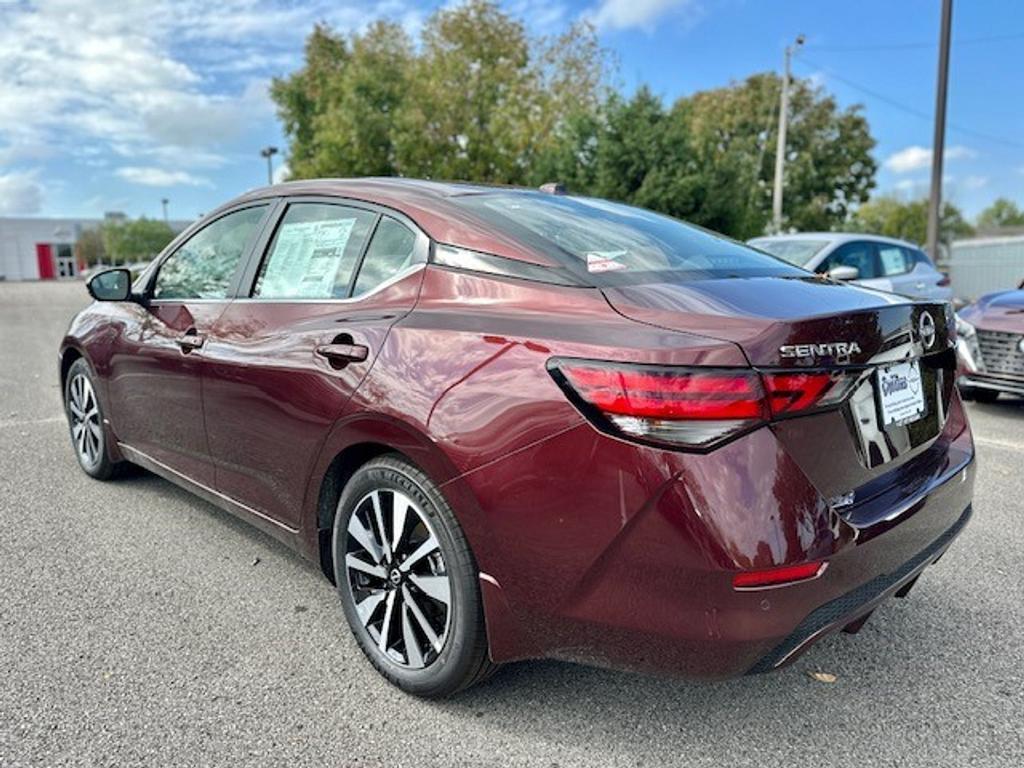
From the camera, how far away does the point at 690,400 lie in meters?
1.79

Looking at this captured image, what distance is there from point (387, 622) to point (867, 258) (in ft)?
29.1

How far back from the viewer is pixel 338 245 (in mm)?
2809

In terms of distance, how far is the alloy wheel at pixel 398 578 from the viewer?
89.4 inches

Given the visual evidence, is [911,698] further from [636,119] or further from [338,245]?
[636,119]

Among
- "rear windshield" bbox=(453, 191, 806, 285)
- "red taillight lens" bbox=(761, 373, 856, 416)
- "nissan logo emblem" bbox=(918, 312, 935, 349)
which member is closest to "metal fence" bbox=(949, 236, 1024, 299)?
"rear windshield" bbox=(453, 191, 806, 285)

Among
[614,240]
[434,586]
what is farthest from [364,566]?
[614,240]

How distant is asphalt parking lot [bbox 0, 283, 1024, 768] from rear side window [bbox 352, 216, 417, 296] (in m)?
1.27

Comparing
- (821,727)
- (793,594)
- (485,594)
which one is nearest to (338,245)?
(485,594)

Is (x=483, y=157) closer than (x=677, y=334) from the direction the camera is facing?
No

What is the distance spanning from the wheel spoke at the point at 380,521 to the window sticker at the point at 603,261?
3.15 ft

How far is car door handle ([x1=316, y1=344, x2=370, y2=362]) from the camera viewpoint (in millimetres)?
2404

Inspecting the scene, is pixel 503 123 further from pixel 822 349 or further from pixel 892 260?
pixel 822 349

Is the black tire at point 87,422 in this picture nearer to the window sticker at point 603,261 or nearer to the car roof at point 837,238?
the window sticker at point 603,261

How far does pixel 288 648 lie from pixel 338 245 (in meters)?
1.44
